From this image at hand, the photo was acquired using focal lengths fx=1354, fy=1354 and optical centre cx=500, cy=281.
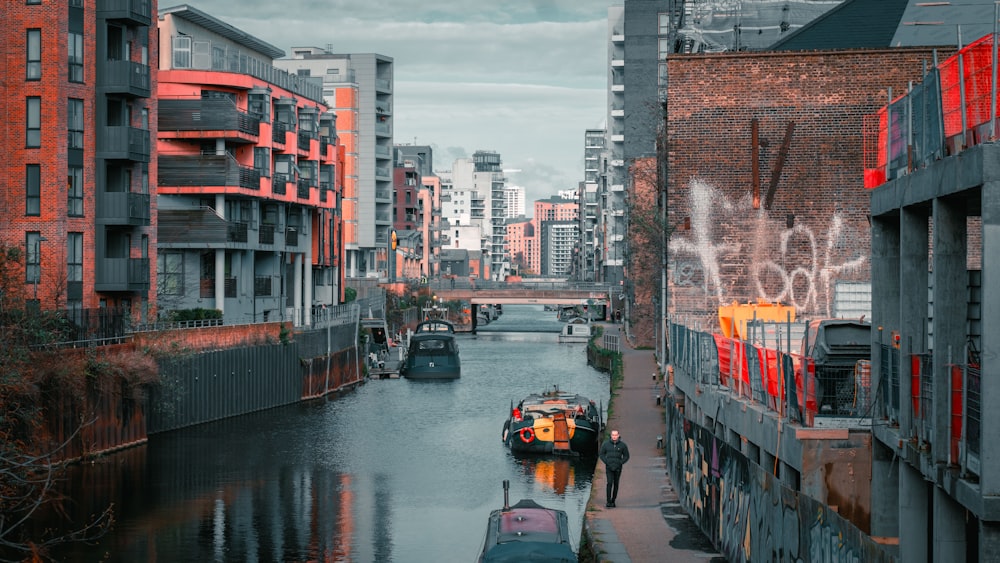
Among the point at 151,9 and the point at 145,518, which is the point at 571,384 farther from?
the point at 145,518

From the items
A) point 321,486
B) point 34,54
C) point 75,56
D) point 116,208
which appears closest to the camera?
point 321,486

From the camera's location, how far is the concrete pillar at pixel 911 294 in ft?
53.8

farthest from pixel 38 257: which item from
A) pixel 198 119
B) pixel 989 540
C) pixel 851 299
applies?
pixel 989 540

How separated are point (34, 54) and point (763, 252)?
2987 cm

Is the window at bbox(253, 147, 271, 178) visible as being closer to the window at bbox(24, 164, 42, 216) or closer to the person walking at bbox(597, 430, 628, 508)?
the window at bbox(24, 164, 42, 216)

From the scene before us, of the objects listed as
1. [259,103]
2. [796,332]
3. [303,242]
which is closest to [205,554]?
[796,332]

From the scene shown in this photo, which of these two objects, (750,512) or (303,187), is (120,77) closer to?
(303,187)

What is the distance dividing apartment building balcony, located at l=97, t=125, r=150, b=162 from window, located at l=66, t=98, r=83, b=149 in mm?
1292

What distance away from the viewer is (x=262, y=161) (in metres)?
77.8

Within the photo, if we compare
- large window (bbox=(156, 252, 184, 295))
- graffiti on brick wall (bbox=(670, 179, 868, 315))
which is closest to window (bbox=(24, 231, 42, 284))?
large window (bbox=(156, 252, 184, 295))

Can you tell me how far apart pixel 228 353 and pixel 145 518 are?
78.7 ft

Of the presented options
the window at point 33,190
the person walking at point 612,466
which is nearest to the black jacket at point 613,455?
→ the person walking at point 612,466

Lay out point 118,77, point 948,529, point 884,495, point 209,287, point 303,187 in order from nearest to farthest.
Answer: point 948,529, point 884,495, point 118,77, point 209,287, point 303,187

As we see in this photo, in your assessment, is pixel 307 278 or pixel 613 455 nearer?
pixel 613 455
